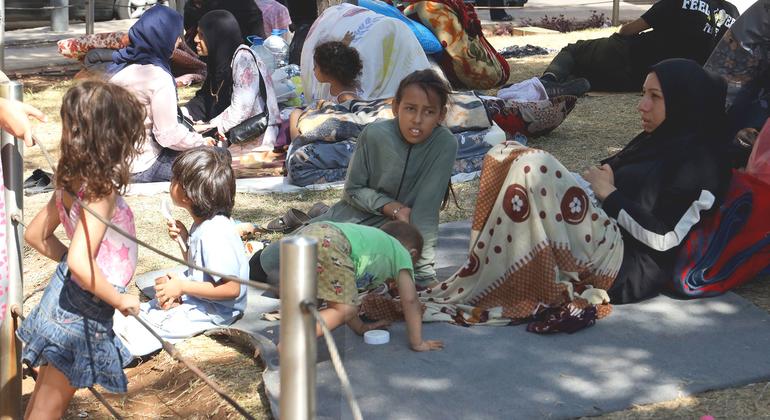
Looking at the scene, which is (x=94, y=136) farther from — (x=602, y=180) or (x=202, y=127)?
(x=202, y=127)

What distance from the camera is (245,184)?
6742 mm

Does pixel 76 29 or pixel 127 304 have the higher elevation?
pixel 127 304

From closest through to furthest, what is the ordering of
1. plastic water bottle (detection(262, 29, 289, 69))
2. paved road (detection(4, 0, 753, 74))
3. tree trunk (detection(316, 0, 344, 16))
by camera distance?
tree trunk (detection(316, 0, 344, 16))
plastic water bottle (detection(262, 29, 289, 69))
paved road (detection(4, 0, 753, 74))

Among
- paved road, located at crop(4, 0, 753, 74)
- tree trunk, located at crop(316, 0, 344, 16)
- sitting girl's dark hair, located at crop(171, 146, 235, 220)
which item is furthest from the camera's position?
paved road, located at crop(4, 0, 753, 74)

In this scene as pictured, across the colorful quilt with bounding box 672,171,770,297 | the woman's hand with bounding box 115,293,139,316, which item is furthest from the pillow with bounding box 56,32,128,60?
the woman's hand with bounding box 115,293,139,316

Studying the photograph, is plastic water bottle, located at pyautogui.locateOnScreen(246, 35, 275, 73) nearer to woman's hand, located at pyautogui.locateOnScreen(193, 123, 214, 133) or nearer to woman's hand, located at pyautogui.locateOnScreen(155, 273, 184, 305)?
woman's hand, located at pyautogui.locateOnScreen(193, 123, 214, 133)

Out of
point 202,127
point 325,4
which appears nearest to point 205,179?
point 202,127

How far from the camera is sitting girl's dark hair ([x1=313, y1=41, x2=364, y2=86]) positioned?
21.9 ft

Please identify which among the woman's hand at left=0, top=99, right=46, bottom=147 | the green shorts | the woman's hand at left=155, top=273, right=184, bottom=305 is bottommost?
the woman's hand at left=155, top=273, right=184, bottom=305

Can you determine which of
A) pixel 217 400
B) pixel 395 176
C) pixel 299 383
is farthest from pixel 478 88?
pixel 299 383

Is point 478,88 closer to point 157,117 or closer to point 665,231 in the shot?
point 157,117

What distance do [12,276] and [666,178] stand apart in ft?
8.59

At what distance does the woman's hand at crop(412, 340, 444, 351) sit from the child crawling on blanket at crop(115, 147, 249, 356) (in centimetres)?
78

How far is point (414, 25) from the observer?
920 centimetres
